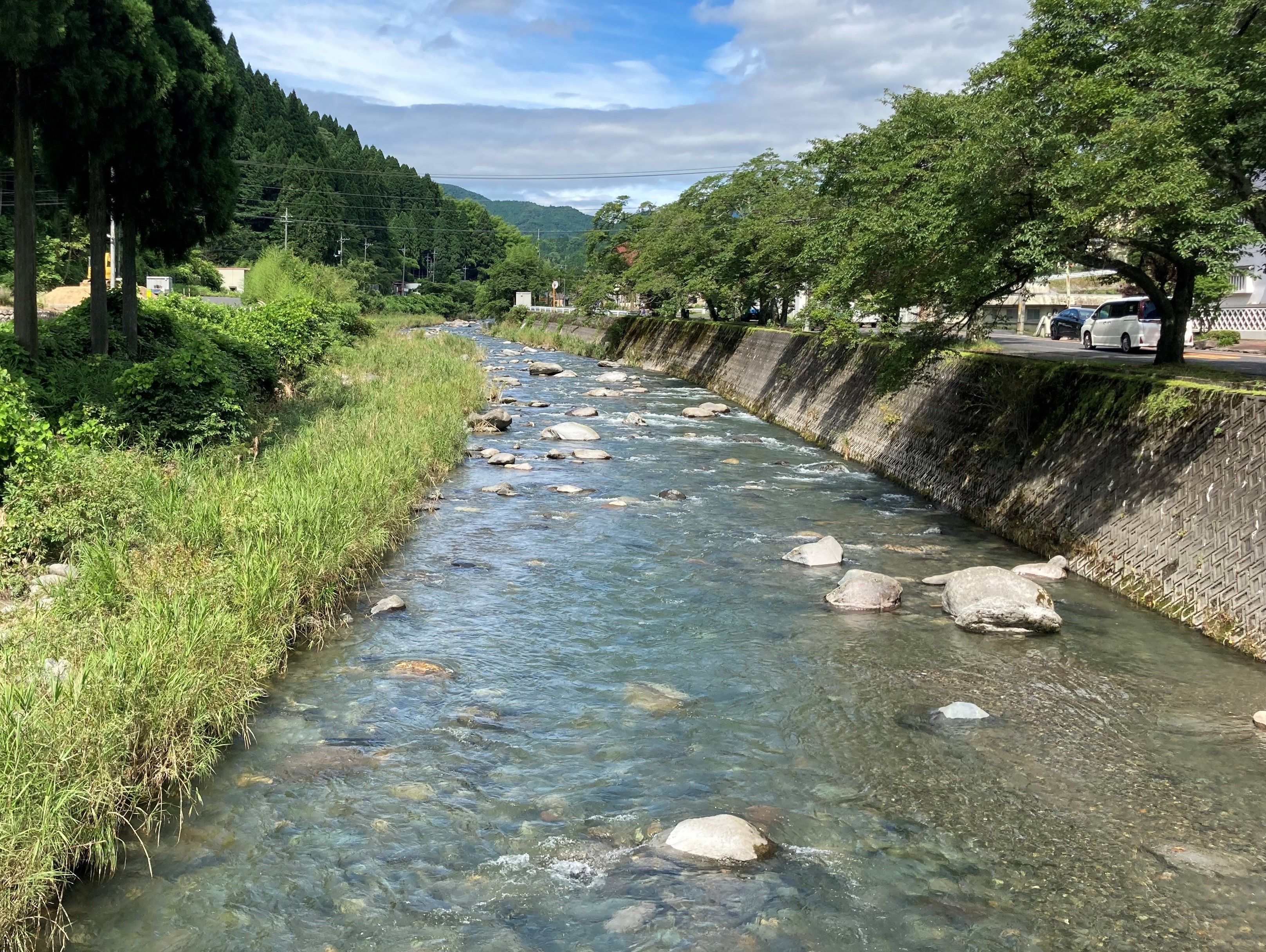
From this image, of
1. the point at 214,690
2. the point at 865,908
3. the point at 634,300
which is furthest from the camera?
the point at 634,300

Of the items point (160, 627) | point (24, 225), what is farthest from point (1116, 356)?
point (24, 225)

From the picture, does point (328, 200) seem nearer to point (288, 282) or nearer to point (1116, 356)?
point (288, 282)

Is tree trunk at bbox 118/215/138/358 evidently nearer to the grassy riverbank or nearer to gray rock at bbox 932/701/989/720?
the grassy riverbank

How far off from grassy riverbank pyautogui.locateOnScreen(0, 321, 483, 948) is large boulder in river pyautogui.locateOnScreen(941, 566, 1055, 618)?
6.96 meters

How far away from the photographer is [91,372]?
15789 millimetres

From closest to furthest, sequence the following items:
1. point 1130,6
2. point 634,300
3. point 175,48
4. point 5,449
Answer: point 5,449
point 1130,6
point 175,48
point 634,300

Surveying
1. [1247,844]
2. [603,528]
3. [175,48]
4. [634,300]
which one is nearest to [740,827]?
[1247,844]

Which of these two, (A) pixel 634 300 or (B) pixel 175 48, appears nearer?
(B) pixel 175 48

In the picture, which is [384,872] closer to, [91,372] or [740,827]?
[740,827]

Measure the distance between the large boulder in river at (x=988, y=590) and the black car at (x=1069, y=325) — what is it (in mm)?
31061

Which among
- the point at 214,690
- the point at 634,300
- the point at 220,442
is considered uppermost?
the point at 634,300

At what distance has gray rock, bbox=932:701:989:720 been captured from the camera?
8547mm

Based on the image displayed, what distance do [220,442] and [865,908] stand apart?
39.4 ft

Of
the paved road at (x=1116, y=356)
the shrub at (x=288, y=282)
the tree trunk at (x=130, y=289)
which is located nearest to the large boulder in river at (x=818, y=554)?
the paved road at (x=1116, y=356)
